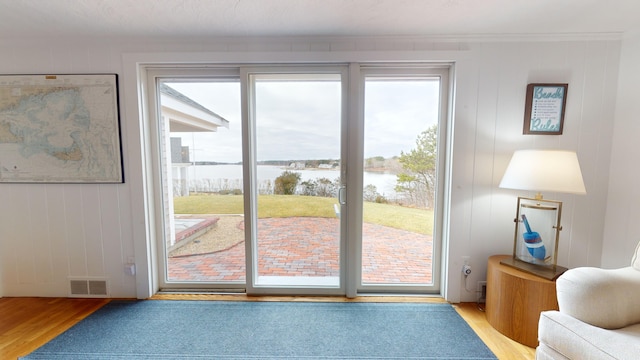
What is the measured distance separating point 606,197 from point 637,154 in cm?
38

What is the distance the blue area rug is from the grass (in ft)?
2.37

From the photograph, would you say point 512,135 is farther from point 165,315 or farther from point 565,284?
point 165,315

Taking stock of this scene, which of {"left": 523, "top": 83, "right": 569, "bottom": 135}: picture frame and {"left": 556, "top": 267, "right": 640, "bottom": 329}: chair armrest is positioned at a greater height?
{"left": 523, "top": 83, "right": 569, "bottom": 135}: picture frame

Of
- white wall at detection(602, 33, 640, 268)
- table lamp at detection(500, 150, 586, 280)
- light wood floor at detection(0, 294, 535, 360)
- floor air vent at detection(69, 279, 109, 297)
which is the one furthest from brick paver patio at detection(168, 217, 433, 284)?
white wall at detection(602, 33, 640, 268)

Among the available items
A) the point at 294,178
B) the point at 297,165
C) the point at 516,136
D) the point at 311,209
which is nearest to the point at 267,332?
the point at 311,209

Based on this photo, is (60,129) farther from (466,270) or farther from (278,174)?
(466,270)

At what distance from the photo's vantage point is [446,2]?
1.51 metres

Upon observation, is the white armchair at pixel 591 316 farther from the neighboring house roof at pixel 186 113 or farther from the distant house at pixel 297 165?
the neighboring house roof at pixel 186 113

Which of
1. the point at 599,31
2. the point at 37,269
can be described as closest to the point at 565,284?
the point at 599,31

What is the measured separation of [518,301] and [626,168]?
55.0 inches

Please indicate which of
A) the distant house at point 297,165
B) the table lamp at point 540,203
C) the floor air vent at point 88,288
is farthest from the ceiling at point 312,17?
the floor air vent at point 88,288

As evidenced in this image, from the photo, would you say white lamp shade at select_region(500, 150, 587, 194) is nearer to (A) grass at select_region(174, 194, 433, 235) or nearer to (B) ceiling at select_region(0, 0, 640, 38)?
(A) grass at select_region(174, 194, 433, 235)

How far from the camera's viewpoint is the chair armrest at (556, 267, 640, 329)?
1188 millimetres

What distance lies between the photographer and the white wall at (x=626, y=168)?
1.79 meters
